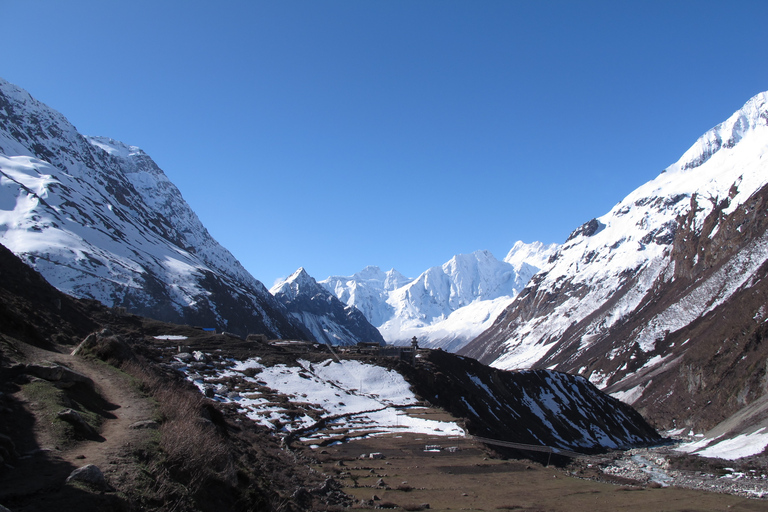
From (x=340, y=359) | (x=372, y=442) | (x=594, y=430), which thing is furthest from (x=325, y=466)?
(x=594, y=430)

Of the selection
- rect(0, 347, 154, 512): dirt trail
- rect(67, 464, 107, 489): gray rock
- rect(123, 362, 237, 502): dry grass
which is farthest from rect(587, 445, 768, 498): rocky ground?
rect(67, 464, 107, 489): gray rock

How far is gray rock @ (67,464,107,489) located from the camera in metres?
10.9

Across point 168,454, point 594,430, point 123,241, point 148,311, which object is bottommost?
point 594,430

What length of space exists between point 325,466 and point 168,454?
21387 mm

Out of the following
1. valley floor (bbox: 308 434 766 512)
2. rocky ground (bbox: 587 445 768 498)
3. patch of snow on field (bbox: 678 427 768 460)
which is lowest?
patch of snow on field (bbox: 678 427 768 460)

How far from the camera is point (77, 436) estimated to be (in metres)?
14.0

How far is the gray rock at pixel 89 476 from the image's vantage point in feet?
35.7

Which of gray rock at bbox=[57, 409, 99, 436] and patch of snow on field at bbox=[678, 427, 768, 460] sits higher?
gray rock at bbox=[57, 409, 99, 436]

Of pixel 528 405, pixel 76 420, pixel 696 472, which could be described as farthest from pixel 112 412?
pixel 528 405

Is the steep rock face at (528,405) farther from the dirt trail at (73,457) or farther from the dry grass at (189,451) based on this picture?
the dirt trail at (73,457)

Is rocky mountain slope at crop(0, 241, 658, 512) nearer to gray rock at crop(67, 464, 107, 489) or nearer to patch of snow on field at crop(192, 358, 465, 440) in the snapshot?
gray rock at crop(67, 464, 107, 489)

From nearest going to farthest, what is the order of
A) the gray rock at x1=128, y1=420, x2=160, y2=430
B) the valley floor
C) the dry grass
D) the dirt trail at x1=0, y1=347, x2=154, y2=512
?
1. the dirt trail at x1=0, y1=347, x2=154, y2=512
2. the dry grass
3. the gray rock at x1=128, y1=420, x2=160, y2=430
4. the valley floor

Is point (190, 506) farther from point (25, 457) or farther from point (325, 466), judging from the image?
point (325, 466)

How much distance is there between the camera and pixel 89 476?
10992mm
